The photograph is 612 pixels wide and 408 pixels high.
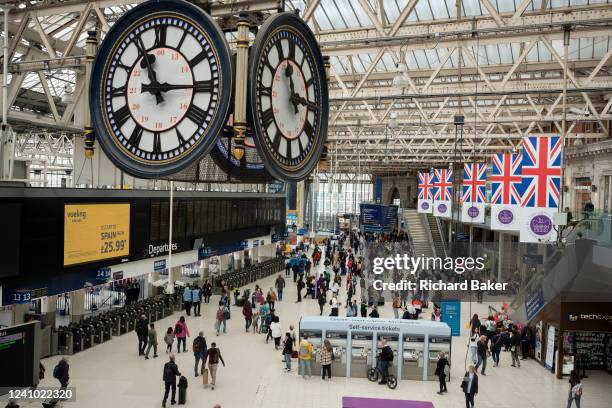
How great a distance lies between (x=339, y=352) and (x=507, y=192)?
5.72 metres

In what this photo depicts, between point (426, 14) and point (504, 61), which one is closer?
point (426, 14)

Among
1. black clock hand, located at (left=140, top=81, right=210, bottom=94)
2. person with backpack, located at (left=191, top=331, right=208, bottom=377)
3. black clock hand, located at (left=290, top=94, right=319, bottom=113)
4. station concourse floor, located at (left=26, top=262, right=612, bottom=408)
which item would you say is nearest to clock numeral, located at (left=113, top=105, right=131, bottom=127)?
black clock hand, located at (left=140, top=81, right=210, bottom=94)

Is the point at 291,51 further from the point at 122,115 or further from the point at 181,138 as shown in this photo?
the point at 122,115

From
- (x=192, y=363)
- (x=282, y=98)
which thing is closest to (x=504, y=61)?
(x=192, y=363)

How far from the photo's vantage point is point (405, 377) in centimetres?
1348

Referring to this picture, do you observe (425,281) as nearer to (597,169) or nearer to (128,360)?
(128,360)

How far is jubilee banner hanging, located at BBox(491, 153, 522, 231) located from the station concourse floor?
3.89m

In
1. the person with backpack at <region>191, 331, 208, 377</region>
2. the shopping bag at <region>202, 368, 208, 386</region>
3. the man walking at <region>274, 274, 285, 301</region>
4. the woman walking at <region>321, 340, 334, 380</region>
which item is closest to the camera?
the shopping bag at <region>202, 368, 208, 386</region>

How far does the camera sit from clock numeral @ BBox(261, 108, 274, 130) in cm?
254

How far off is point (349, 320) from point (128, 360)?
5.71 metres

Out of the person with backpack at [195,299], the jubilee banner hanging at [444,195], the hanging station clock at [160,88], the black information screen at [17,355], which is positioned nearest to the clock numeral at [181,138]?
the hanging station clock at [160,88]

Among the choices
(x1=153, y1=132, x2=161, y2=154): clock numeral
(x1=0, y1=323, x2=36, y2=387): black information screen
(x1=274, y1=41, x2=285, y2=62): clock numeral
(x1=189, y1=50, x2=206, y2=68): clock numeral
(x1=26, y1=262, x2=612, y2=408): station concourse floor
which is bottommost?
(x1=26, y1=262, x2=612, y2=408): station concourse floor

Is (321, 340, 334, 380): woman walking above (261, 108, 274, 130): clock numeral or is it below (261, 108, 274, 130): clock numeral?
below

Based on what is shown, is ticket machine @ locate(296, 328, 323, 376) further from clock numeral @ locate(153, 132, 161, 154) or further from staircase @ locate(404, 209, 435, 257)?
staircase @ locate(404, 209, 435, 257)
